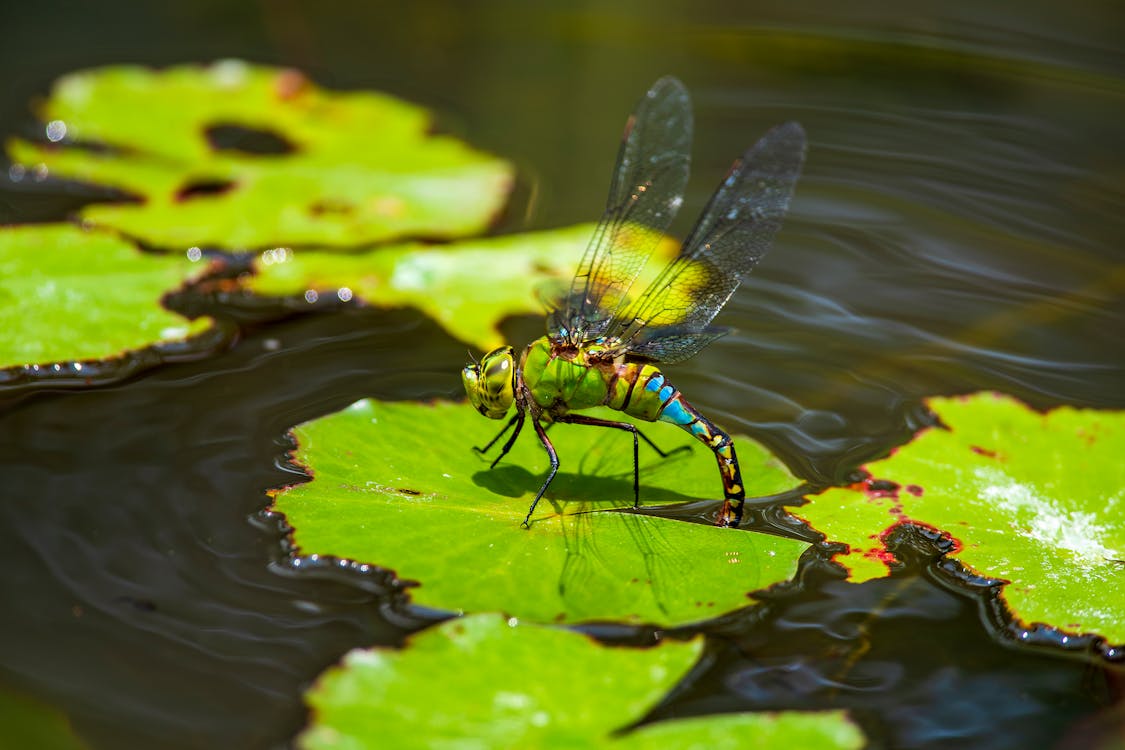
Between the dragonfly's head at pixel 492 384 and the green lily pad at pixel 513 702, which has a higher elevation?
the dragonfly's head at pixel 492 384

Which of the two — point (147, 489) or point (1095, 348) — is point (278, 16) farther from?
point (1095, 348)

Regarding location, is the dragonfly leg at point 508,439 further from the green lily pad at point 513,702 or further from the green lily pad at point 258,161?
the green lily pad at point 258,161

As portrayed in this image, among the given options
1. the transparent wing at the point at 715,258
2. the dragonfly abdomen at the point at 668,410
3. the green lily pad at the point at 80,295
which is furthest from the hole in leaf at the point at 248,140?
the dragonfly abdomen at the point at 668,410

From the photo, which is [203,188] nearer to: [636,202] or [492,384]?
[636,202]

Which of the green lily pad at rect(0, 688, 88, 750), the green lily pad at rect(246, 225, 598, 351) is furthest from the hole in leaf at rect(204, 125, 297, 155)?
the green lily pad at rect(0, 688, 88, 750)

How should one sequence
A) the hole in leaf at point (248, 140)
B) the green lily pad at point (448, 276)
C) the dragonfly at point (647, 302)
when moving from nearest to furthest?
1. the dragonfly at point (647, 302)
2. the green lily pad at point (448, 276)
3. the hole in leaf at point (248, 140)

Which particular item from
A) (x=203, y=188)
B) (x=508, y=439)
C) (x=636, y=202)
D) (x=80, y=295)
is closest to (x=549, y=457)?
(x=508, y=439)
